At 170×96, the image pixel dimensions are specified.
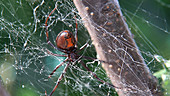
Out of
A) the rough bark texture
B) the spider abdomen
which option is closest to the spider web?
the spider abdomen

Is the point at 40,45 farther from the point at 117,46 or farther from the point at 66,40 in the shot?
the point at 117,46

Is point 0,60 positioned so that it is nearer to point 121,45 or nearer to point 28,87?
point 28,87

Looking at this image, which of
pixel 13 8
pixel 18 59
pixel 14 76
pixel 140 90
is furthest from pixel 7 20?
pixel 140 90

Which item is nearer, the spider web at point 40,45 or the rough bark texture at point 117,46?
the rough bark texture at point 117,46

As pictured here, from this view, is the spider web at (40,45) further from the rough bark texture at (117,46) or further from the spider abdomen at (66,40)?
the rough bark texture at (117,46)

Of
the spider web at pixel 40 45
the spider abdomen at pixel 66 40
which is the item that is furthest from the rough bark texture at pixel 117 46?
the spider web at pixel 40 45

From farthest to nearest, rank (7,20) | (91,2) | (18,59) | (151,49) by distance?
(18,59) → (7,20) → (151,49) → (91,2)
